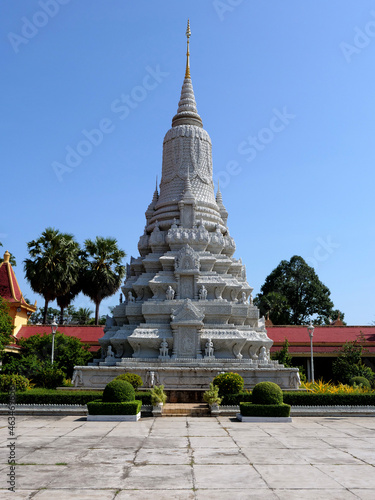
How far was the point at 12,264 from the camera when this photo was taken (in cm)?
4106

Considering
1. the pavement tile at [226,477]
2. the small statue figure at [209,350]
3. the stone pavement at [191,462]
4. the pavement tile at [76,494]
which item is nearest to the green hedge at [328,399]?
the stone pavement at [191,462]

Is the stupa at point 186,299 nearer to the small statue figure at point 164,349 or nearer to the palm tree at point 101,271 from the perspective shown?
the small statue figure at point 164,349

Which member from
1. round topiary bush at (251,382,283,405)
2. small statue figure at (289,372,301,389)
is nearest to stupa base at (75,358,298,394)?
small statue figure at (289,372,301,389)

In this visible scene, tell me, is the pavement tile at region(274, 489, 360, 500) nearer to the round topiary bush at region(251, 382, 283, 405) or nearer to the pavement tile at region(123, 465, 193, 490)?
the pavement tile at region(123, 465, 193, 490)

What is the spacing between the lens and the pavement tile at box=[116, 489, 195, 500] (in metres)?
8.02

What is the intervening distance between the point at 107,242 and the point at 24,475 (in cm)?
4075

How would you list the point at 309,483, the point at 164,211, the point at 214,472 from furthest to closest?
the point at 164,211
the point at 214,472
the point at 309,483

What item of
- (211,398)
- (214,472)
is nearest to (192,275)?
(211,398)

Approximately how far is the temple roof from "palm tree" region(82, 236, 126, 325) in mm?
8511

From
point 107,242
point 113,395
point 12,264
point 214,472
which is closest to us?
A: point 214,472

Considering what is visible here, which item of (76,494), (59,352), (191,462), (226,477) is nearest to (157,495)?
(76,494)

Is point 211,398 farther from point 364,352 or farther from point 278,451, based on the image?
point 364,352

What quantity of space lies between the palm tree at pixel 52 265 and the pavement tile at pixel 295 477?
35765 mm

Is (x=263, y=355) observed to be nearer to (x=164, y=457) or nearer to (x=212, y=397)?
(x=212, y=397)
